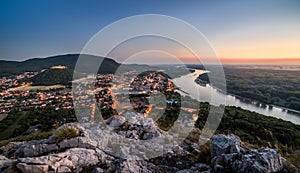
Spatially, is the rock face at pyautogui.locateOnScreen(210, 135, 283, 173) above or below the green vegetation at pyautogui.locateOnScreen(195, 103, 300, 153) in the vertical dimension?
above

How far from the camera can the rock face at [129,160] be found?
9.73 feet

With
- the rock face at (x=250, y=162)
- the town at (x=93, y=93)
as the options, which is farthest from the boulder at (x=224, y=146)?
the town at (x=93, y=93)

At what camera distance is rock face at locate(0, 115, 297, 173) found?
296cm

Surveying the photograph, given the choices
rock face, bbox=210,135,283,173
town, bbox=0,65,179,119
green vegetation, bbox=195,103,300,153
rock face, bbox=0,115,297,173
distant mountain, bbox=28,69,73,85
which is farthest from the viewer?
distant mountain, bbox=28,69,73,85

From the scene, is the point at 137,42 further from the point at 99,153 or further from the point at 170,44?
the point at 99,153

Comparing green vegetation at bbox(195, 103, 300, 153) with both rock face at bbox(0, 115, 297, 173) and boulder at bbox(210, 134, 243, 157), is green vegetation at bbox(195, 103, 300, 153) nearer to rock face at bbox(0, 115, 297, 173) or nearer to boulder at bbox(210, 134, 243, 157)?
boulder at bbox(210, 134, 243, 157)

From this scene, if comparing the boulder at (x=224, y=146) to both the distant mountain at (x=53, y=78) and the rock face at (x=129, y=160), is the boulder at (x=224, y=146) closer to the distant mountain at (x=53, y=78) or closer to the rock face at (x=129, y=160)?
the rock face at (x=129, y=160)

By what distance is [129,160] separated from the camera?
3.62 metres

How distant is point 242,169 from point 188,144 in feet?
8.31

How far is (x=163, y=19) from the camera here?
17.0 ft

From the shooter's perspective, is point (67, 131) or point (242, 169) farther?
point (67, 131)

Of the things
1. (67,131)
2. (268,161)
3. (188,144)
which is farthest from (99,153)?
(268,161)

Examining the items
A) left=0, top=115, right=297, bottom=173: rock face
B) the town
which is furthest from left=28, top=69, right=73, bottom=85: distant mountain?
left=0, top=115, right=297, bottom=173: rock face

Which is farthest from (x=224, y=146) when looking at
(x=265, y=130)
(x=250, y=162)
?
(x=265, y=130)
